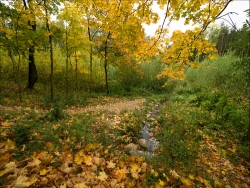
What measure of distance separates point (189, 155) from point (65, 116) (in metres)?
4.32

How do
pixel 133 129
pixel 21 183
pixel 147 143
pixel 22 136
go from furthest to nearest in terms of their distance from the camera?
pixel 133 129, pixel 147 143, pixel 22 136, pixel 21 183

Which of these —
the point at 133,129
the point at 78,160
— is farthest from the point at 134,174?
the point at 133,129

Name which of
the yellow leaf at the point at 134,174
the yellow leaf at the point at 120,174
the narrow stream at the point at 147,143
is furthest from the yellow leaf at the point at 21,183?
the narrow stream at the point at 147,143

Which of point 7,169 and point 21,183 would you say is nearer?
point 21,183

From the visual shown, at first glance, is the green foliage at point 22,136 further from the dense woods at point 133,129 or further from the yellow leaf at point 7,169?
the yellow leaf at point 7,169

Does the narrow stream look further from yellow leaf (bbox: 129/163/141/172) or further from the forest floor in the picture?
yellow leaf (bbox: 129/163/141/172)

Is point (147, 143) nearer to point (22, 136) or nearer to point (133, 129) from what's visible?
point (133, 129)

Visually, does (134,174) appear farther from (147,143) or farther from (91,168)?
(147,143)

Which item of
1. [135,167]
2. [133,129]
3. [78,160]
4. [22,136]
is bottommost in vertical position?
[133,129]

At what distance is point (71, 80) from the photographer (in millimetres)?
12969

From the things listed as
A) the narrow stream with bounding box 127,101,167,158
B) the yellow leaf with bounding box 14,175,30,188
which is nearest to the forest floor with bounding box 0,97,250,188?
the yellow leaf with bounding box 14,175,30,188

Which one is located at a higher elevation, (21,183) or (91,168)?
(21,183)

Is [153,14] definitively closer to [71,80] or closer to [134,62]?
[134,62]

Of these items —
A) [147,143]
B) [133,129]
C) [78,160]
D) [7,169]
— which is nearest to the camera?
[7,169]
